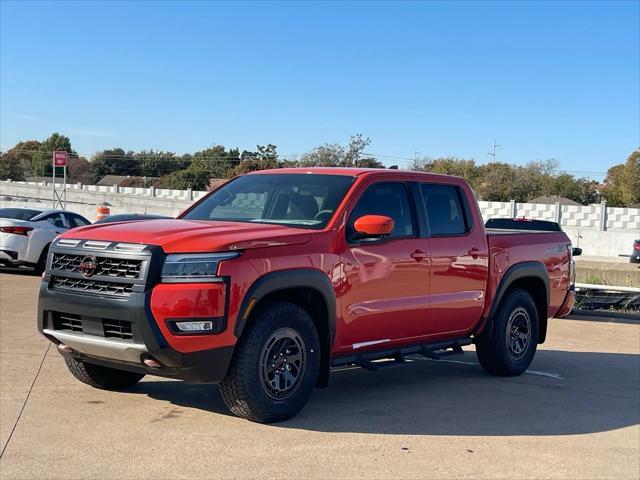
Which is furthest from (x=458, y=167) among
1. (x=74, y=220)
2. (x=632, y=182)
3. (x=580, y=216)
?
(x=74, y=220)

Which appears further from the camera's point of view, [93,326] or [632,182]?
[632,182]

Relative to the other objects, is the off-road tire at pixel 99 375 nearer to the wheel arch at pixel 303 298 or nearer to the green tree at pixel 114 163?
the wheel arch at pixel 303 298

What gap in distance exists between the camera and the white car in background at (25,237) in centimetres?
1634

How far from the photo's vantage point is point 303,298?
613 cm

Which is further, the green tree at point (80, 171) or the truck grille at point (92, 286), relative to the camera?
the green tree at point (80, 171)

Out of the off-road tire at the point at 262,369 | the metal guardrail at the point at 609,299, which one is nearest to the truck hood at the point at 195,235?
the off-road tire at the point at 262,369

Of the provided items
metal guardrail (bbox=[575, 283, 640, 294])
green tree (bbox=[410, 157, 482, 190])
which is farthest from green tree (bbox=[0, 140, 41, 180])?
metal guardrail (bbox=[575, 283, 640, 294])

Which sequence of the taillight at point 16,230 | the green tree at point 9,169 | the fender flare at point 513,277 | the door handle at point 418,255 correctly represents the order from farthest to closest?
the green tree at point 9,169
the taillight at point 16,230
the fender flare at point 513,277
the door handle at point 418,255

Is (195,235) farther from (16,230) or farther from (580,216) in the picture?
(580,216)

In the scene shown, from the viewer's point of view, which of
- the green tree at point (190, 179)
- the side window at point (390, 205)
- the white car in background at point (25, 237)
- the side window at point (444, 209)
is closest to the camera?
the side window at point (390, 205)

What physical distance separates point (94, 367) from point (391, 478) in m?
2.96

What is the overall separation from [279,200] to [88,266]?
1864mm

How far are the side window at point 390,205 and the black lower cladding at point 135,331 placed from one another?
6.20 feet

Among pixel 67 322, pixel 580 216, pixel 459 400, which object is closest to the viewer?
pixel 67 322
